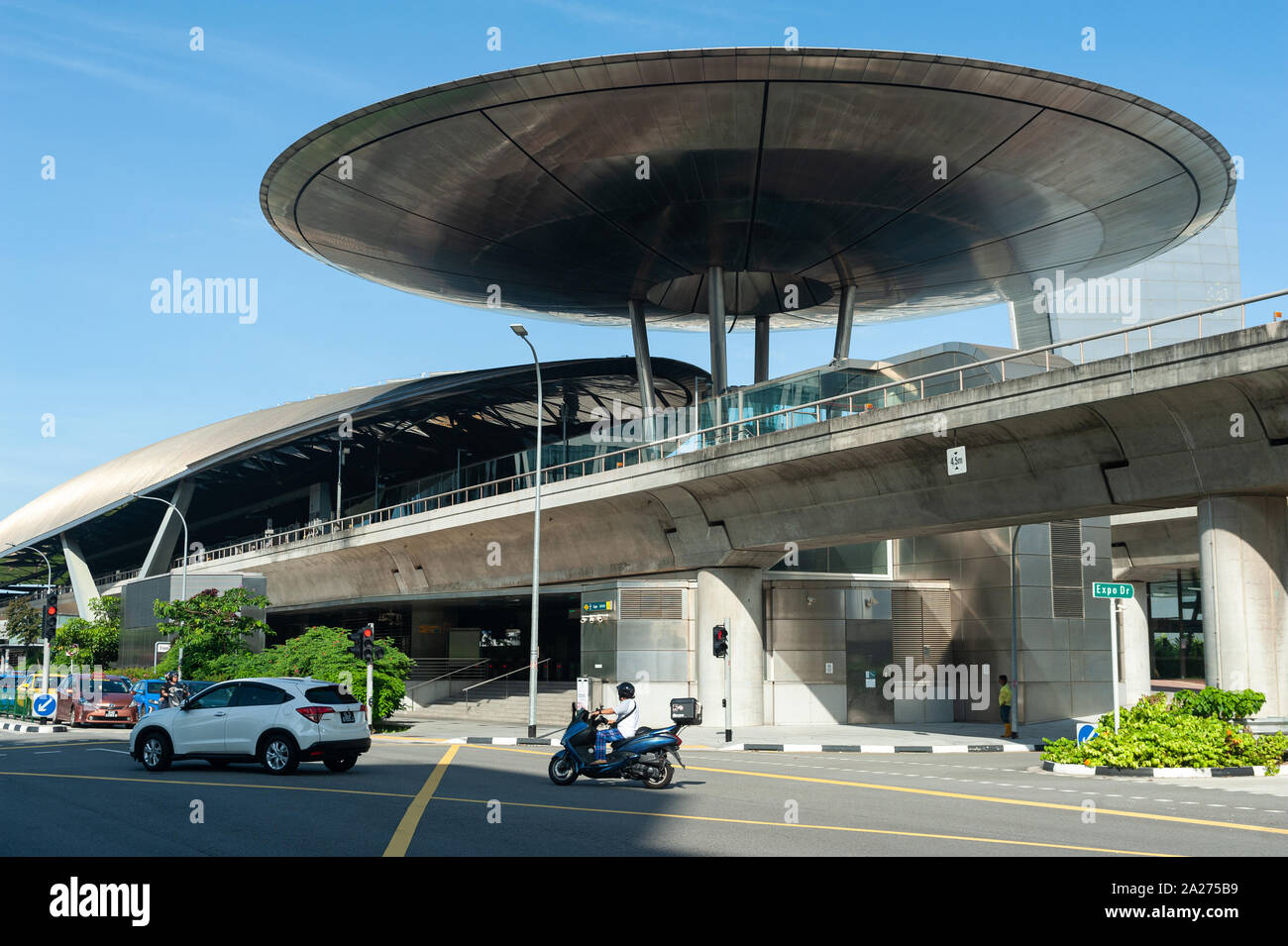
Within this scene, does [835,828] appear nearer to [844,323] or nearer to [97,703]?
[97,703]

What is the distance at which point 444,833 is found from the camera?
38.5 feet

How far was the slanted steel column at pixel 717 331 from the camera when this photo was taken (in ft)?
147

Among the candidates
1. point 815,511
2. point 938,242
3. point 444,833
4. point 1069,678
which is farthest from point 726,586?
point 444,833

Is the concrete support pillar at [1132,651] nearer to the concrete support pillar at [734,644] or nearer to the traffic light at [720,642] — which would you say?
the concrete support pillar at [734,644]

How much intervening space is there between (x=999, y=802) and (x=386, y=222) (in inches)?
1276

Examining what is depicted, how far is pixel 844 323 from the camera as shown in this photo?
48.6m

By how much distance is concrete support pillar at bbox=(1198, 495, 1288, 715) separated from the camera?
21.5m

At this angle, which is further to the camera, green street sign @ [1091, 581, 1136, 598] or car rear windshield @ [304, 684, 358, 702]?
green street sign @ [1091, 581, 1136, 598]

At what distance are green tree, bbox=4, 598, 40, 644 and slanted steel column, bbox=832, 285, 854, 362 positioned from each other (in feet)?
194

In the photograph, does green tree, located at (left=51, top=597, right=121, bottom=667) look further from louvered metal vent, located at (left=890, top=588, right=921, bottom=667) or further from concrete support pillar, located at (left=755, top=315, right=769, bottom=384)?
louvered metal vent, located at (left=890, top=588, right=921, bottom=667)

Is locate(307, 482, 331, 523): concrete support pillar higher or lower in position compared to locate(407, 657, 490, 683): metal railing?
higher

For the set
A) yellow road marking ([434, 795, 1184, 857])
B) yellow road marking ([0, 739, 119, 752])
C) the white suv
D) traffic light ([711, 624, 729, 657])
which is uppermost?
traffic light ([711, 624, 729, 657])

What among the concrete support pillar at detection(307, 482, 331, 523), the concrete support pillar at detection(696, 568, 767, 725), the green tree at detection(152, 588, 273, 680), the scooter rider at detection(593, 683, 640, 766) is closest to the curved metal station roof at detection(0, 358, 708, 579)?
the concrete support pillar at detection(307, 482, 331, 523)

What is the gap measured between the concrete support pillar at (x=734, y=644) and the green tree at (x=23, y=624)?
6024 cm
